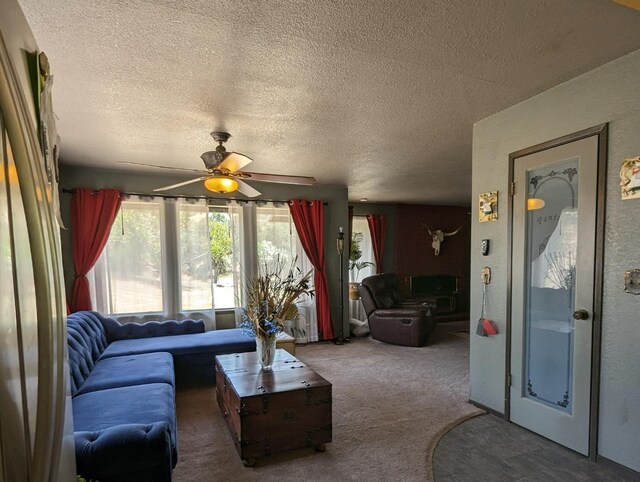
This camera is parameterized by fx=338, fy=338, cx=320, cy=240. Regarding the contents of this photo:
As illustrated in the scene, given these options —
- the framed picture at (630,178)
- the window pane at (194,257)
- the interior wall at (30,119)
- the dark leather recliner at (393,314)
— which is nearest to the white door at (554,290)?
the framed picture at (630,178)

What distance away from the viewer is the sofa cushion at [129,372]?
2590 mm

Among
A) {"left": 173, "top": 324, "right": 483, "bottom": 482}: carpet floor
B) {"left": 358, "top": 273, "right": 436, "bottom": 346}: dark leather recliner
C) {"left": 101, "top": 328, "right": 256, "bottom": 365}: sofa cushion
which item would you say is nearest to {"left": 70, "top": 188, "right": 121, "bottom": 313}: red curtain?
{"left": 101, "top": 328, "right": 256, "bottom": 365}: sofa cushion

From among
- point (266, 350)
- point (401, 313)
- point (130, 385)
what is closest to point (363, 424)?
point (266, 350)

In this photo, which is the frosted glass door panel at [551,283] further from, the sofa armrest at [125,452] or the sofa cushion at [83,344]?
the sofa cushion at [83,344]

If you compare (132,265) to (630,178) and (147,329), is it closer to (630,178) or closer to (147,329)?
(147,329)

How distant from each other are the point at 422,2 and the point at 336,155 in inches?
92.3

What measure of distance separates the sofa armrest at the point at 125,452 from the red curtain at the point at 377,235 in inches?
238

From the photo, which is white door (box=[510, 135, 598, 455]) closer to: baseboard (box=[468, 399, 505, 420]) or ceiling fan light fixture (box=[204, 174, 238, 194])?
baseboard (box=[468, 399, 505, 420])

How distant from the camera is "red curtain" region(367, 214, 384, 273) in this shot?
7355 millimetres

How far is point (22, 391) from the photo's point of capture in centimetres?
62

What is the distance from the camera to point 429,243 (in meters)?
7.80

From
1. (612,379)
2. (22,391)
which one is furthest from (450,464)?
(22,391)

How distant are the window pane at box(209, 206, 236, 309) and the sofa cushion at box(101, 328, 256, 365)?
90cm

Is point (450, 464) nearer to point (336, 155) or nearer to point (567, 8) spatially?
point (567, 8)
